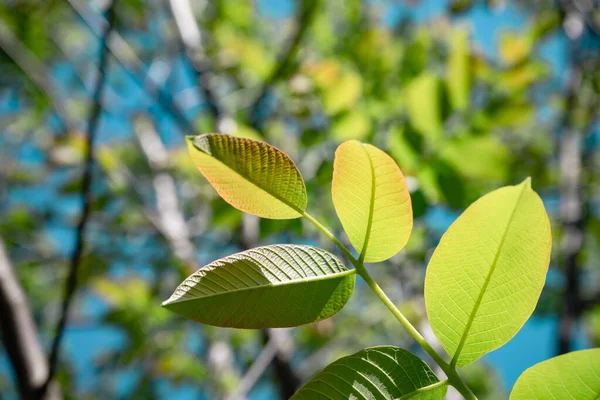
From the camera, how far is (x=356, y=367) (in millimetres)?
349

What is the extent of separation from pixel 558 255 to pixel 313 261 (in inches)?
99.9

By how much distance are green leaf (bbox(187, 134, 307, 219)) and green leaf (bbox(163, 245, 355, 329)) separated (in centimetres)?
4

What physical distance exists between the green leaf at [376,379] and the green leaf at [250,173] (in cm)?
12

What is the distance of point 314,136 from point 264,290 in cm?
89

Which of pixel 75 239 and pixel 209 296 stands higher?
pixel 209 296

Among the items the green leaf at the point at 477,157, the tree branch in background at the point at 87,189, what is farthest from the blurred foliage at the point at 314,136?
the tree branch in background at the point at 87,189

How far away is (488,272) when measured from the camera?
36cm

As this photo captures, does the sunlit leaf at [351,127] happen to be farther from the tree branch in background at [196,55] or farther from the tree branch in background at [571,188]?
the tree branch in background at [571,188]

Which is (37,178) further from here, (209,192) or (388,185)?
(388,185)

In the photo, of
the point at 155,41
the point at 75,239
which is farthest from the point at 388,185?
the point at 155,41

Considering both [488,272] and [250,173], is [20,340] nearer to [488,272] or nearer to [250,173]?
[250,173]

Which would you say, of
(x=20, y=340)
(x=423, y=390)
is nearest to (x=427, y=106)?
(x=423, y=390)

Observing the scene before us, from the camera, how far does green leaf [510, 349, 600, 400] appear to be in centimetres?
33

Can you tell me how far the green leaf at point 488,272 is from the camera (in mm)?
340
